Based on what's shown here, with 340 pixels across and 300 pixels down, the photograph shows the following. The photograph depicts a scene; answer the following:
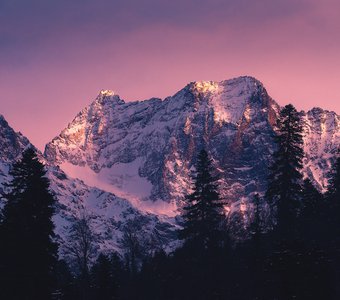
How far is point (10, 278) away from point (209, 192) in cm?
2121

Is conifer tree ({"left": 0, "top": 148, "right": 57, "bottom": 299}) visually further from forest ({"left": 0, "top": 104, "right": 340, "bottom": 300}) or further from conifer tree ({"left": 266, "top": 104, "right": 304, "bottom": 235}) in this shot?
conifer tree ({"left": 266, "top": 104, "right": 304, "bottom": 235})

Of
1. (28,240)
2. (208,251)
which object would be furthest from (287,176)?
(28,240)

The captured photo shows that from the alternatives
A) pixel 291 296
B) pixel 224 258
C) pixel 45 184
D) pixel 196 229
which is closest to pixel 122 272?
pixel 224 258

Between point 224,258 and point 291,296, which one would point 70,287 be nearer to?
point 224,258

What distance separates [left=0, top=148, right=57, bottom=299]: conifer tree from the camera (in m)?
40.1

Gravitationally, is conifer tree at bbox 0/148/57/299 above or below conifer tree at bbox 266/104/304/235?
below

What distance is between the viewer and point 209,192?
57188mm

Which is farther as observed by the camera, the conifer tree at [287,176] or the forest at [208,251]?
the conifer tree at [287,176]

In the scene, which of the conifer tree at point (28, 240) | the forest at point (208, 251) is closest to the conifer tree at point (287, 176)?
the forest at point (208, 251)

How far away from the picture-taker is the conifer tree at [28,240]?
40.1 meters

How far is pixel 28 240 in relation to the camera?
41.0 meters

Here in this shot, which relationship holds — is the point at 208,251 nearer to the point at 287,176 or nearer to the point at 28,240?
the point at 287,176

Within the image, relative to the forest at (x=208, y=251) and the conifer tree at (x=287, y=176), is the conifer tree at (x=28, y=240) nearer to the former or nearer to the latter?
the forest at (x=208, y=251)

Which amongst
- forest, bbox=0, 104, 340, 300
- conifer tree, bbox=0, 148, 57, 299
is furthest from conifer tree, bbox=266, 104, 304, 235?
conifer tree, bbox=0, 148, 57, 299
